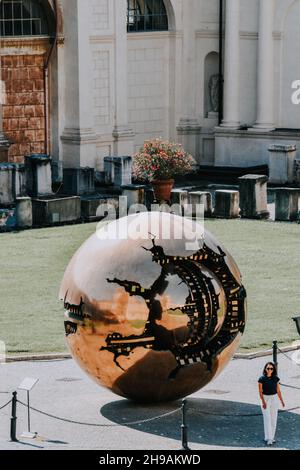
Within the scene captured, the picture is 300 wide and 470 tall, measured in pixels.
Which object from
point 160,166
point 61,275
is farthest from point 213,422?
point 160,166

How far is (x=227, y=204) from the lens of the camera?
37.3m

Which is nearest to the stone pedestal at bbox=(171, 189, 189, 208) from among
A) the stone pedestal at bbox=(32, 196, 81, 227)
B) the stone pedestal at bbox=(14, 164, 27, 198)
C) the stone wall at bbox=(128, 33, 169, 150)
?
the stone pedestal at bbox=(32, 196, 81, 227)

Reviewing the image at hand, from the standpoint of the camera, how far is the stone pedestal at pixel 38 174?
38.7 m

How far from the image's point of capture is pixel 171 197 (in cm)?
3778

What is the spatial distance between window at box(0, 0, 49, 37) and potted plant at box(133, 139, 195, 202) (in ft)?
16.4

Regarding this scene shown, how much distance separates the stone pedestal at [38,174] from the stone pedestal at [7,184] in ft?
2.42

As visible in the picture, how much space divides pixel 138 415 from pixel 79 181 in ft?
67.6

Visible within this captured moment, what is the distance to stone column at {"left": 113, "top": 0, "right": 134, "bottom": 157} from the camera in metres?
42.7

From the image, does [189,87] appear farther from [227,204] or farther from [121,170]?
[227,204]

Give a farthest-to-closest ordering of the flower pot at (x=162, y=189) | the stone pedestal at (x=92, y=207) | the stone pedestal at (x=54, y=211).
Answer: the flower pot at (x=162, y=189) → the stone pedestal at (x=92, y=207) → the stone pedestal at (x=54, y=211)

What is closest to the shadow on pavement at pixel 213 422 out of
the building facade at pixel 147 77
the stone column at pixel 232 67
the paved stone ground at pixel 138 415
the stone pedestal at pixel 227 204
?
the paved stone ground at pixel 138 415

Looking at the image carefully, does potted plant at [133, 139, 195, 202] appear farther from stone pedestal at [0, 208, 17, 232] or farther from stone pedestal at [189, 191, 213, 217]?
stone pedestal at [0, 208, 17, 232]

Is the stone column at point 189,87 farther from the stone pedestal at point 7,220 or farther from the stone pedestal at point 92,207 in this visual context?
the stone pedestal at point 7,220

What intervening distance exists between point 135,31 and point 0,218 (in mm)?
10880
